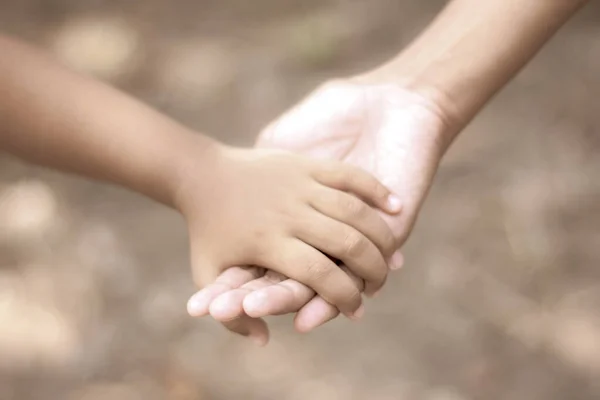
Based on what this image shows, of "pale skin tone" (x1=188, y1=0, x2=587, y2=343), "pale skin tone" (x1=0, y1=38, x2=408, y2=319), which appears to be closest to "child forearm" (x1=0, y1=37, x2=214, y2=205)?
"pale skin tone" (x1=0, y1=38, x2=408, y2=319)

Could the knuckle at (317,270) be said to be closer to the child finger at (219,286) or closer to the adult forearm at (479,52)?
the child finger at (219,286)

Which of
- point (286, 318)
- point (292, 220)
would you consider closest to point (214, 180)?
point (292, 220)

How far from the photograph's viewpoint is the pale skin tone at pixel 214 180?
1.80ft

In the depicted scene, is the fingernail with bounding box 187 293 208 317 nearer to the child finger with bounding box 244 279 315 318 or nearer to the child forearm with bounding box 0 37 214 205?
the child finger with bounding box 244 279 315 318

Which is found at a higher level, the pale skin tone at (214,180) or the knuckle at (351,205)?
the pale skin tone at (214,180)

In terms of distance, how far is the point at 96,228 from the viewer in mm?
969

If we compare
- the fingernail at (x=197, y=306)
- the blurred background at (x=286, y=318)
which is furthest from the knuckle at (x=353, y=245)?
the blurred background at (x=286, y=318)

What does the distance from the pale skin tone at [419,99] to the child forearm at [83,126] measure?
0.10m

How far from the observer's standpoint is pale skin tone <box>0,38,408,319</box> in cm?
55

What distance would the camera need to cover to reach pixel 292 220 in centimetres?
56

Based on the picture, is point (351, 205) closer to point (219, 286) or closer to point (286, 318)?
point (219, 286)

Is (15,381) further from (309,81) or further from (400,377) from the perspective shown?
(309,81)

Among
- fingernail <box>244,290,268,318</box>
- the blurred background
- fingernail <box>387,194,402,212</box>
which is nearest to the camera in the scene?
fingernail <box>244,290,268,318</box>

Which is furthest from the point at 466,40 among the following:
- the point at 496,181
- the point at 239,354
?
the point at 239,354
